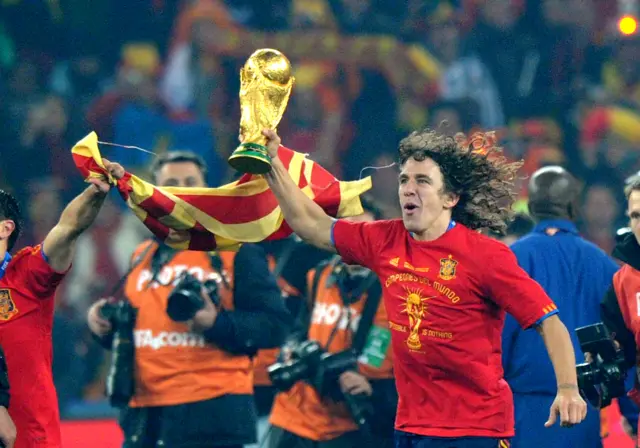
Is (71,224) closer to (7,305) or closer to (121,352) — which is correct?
(7,305)

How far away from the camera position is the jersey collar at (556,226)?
5.67 m

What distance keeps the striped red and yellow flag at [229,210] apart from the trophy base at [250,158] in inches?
17.7

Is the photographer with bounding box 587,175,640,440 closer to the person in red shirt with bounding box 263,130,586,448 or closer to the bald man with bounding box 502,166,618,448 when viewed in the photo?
the bald man with bounding box 502,166,618,448

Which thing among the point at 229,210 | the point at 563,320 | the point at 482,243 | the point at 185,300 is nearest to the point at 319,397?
the point at 185,300

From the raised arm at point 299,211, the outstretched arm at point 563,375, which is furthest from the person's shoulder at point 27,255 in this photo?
the outstretched arm at point 563,375

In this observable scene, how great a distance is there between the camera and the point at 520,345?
5.55m

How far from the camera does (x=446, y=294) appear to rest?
4.28m

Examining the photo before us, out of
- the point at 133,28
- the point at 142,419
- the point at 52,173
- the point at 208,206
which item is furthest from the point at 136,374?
the point at 133,28

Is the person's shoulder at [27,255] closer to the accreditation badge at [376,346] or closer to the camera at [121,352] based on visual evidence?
the camera at [121,352]

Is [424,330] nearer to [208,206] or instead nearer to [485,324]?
[485,324]

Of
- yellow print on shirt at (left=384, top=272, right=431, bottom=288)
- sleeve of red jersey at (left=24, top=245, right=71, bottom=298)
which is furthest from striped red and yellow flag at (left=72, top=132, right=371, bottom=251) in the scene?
yellow print on shirt at (left=384, top=272, right=431, bottom=288)

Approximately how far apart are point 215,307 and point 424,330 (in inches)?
63.6

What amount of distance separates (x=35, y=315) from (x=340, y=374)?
2.00 m

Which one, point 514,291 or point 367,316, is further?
point 367,316
